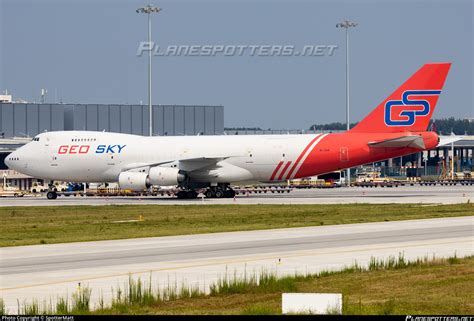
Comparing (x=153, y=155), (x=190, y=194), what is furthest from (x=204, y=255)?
(x=153, y=155)

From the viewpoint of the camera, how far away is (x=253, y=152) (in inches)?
2936

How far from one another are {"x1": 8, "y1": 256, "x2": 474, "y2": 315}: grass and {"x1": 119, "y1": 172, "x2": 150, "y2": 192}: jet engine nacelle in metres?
47.5

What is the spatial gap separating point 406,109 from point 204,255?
1802 inches

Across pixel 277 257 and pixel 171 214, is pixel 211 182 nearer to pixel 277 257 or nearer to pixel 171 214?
pixel 171 214

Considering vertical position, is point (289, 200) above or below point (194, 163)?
below

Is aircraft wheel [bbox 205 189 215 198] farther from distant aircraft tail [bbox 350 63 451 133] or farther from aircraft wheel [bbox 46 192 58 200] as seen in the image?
distant aircraft tail [bbox 350 63 451 133]

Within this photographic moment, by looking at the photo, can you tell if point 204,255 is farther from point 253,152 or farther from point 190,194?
point 190,194

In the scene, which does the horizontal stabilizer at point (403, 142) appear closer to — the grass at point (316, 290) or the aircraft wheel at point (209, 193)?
the aircraft wheel at point (209, 193)

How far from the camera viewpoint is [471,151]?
18675cm

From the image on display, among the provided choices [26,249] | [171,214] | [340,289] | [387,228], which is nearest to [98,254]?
[26,249]

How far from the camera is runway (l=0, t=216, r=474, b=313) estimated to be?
24.2 metres

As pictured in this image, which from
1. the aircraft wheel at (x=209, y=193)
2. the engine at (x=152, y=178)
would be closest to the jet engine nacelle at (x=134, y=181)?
the engine at (x=152, y=178)

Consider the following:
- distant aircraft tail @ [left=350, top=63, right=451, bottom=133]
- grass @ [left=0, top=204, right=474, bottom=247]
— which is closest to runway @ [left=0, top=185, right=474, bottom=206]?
distant aircraft tail @ [left=350, top=63, right=451, bottom=133]

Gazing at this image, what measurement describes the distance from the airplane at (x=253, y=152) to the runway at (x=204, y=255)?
3096cm
